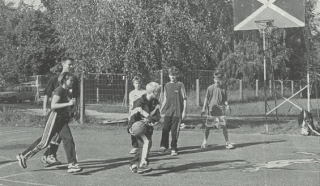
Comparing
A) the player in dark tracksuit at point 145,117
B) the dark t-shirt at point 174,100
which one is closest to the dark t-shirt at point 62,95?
the player in dark tracksuit at point 145,117

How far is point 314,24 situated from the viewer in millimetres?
37719

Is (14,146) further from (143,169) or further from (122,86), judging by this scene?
(122,86)

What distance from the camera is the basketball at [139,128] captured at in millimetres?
7312

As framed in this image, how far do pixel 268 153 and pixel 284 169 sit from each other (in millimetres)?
1721

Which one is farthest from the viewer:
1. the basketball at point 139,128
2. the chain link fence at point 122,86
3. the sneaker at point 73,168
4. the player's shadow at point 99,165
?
the chain link fence at point 122,86

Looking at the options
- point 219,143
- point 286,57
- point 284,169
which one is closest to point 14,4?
point 286,57

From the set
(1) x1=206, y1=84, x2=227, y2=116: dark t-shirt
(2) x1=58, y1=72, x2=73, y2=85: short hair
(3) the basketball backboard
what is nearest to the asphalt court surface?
(1) x1=206, y1=84, x2=227, y2=116: dark t-shirt

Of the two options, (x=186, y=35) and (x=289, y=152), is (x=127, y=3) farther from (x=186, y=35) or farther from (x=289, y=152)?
(x=289, y=152)

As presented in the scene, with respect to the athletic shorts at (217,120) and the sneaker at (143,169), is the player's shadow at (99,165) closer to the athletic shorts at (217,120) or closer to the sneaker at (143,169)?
the sneaker at (143,169)

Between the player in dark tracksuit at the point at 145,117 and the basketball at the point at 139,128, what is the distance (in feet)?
0.30

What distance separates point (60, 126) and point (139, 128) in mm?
1444

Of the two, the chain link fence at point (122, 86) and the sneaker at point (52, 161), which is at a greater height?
the chain link fence at point (122, 86)

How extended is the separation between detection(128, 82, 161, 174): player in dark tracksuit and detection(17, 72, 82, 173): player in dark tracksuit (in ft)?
3.39

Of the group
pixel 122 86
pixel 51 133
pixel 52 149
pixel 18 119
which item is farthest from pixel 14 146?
pixel 122 86
